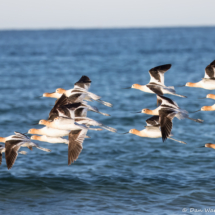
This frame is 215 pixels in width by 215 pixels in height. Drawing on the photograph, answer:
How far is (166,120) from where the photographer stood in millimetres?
13695

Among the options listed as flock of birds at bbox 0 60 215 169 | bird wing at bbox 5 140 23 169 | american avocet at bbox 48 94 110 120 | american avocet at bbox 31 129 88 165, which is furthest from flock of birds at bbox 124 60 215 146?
bird wing at bbox 5 140 23 169

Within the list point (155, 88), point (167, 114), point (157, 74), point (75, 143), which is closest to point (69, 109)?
point (75, 143)

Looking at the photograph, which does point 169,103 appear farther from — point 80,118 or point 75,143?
point 75,143

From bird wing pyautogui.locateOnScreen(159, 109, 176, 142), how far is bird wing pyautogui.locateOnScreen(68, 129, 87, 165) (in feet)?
8.46

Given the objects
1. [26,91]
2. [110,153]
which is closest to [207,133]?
[110,153]

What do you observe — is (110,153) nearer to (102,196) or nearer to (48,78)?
(102,196)

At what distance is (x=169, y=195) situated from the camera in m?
20.1

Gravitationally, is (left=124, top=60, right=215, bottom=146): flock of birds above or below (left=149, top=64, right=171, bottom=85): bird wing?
below

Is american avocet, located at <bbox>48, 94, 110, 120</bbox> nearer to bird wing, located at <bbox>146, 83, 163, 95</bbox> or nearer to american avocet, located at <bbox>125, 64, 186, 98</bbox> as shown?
american avocet, located at <bbox>125, 64, 186, 98</bbox>

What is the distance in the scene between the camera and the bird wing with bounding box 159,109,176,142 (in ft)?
43.7

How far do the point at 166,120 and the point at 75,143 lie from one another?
299 centimetres

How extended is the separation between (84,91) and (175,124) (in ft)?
60.2

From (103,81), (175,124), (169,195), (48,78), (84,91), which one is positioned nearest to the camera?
(84,91)

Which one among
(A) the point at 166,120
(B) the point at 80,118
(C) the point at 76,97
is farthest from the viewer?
(C) the point at 76,97
